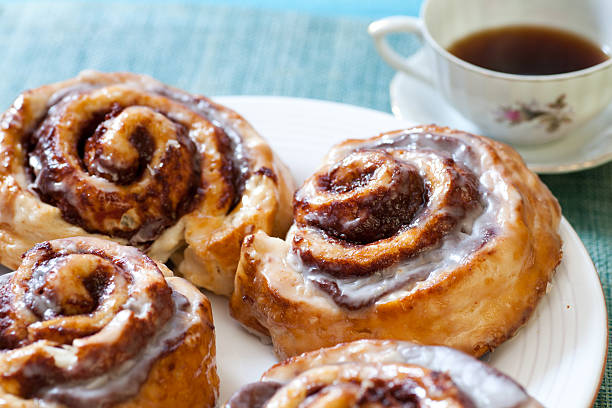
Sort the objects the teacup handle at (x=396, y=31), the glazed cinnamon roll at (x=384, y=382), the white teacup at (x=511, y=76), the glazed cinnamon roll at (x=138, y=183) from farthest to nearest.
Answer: the teacup handle at (x=396, y=31), the white teacup at (x=511, y=76), the glazed cinnamon roll at (x=138, y=183), the glazed cinnamon roll at (x=384, y=382)

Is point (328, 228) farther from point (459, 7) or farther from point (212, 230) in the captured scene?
point (459, 7)

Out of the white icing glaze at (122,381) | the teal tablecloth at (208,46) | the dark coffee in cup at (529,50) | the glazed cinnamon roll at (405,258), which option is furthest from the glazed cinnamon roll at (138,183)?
the teal tablecloth at (208,46)

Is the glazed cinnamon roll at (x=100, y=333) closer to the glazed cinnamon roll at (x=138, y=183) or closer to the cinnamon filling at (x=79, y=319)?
the cinnamon filling at (x=79, y=319)

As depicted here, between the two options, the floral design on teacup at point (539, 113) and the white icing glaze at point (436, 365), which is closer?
the white icing glaze at point (436, 365)

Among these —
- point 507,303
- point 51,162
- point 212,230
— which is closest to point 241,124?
point 212,230

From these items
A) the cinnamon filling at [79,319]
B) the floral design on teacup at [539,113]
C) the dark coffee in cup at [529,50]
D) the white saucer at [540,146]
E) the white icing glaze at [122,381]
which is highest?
the cinnamon filling at [79,319]

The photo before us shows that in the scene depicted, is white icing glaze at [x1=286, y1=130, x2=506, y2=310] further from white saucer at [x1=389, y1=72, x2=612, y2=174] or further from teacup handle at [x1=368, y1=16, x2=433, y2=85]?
teacup handle at [x1=368, y1=16, x2=433, y2=85]

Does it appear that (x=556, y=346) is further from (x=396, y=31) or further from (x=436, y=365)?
(x=396, y=31)
